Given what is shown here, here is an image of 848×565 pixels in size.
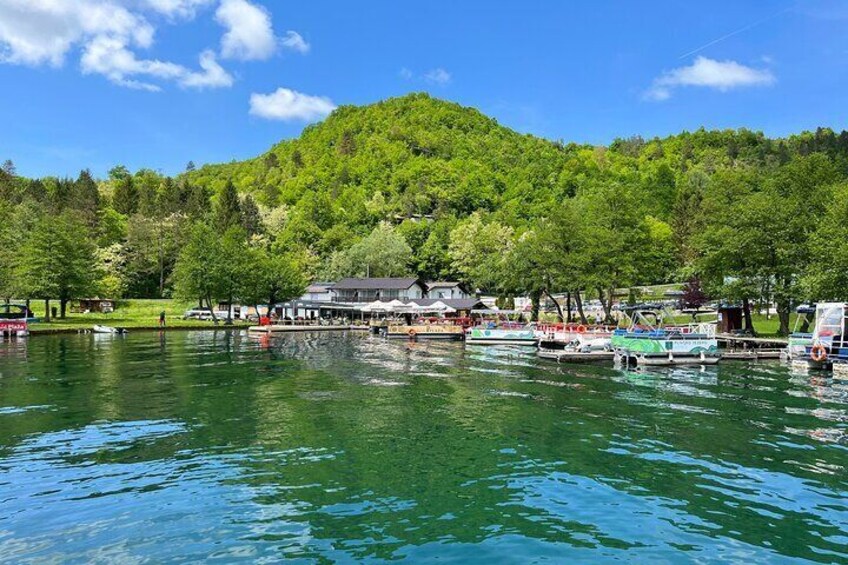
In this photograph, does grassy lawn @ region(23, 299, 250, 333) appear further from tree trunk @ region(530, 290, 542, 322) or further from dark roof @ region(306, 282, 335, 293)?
tree trunk @ region(530, 290, 542, 322)

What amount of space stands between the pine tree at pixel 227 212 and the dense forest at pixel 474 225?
0.51m

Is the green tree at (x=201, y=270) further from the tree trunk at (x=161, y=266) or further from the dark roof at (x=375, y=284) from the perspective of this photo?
the dark roof at (x=375, y=284)

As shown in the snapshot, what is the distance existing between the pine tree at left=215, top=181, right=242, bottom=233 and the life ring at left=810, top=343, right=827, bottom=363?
113558 millimetres

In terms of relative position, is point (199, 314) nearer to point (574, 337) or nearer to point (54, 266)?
point (54, 266)

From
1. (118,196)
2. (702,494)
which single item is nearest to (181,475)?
(702,494)

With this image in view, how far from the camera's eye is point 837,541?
1059cm

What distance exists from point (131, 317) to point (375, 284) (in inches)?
1658

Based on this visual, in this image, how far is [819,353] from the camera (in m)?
35.4

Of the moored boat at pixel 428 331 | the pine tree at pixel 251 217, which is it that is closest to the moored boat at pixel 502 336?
the moored boat at pixel 428 331

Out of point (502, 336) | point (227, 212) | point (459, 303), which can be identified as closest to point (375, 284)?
point (459, 303)

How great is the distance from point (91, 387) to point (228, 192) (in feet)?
373

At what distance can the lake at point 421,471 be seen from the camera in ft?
34.3

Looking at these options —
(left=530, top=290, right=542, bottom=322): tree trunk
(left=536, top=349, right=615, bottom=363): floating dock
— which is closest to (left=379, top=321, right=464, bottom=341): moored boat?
(left=530, top=290, right=542, bottom=322): tree trunk

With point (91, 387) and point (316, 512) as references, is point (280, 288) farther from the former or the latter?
point (316, 512)
